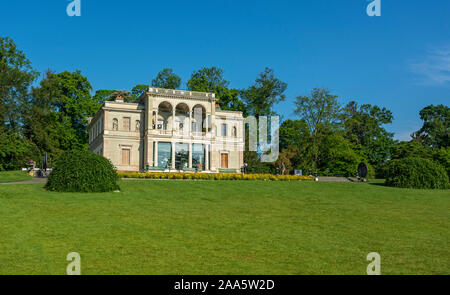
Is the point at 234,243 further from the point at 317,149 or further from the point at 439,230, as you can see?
the point at 317,149

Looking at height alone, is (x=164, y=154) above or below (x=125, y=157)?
above

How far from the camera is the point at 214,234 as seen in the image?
36.1 feet

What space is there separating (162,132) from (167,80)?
20.1 meters

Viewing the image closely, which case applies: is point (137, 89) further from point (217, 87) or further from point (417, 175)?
point (417, 175)

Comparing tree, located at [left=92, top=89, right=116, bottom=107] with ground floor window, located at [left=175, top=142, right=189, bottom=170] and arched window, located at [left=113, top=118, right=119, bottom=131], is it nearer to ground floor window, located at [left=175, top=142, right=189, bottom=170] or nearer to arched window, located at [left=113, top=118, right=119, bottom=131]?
arched window, located at [left=113, top=118, right=119, bottom=131]

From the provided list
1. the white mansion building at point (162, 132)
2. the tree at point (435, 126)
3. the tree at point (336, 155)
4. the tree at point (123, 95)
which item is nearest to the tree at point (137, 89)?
the tree at point (123, 95)

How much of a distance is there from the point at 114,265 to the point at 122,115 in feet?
137

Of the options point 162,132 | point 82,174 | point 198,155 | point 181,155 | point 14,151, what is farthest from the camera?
point 198,155

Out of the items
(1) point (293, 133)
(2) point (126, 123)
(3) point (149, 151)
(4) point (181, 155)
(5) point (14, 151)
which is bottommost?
(4) point (181, 155)

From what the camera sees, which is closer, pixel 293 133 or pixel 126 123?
pixel 126 123

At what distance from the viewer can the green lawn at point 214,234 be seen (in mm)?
8203

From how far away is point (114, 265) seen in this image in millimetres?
8023

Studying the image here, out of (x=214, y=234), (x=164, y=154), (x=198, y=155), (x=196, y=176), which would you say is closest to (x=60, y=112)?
(x=164, y=154)

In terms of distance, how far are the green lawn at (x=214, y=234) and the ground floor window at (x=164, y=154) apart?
26.9 metres
